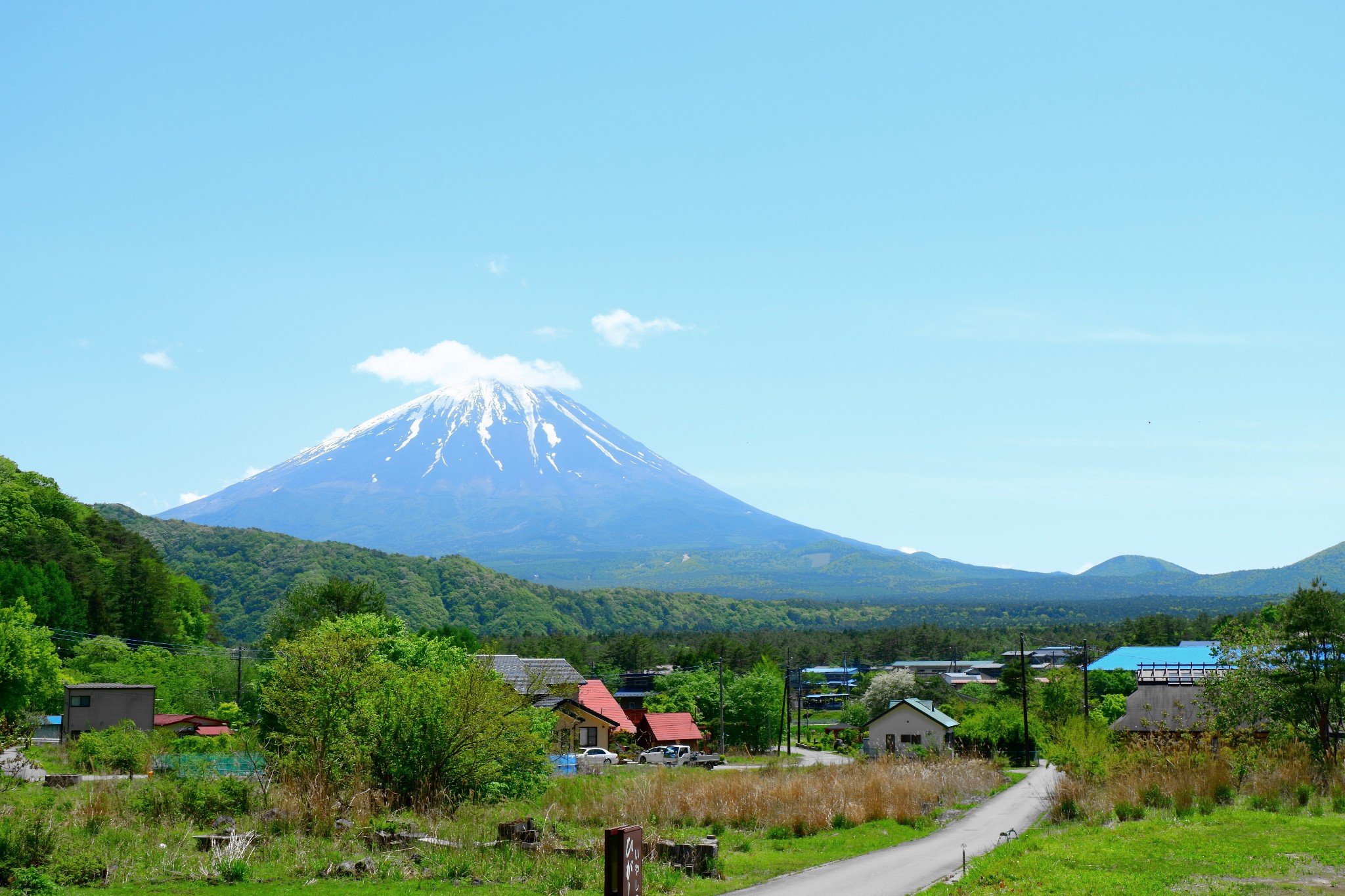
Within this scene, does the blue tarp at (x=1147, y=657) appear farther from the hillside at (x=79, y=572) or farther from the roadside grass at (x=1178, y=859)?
the hillside at (x=79, y=572)

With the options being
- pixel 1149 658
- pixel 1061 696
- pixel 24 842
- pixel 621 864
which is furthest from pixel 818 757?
pixel 621 864

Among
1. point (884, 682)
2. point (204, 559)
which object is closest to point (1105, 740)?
point (884, 682)

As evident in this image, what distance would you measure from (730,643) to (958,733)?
4793 centimetres

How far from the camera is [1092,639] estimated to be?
129 metres

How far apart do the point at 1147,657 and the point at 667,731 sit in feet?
161

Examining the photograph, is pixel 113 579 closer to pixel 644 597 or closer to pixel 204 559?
pixel 204 559

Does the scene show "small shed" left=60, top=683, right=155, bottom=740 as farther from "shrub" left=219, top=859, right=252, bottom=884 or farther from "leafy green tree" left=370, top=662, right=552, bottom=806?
"shrub" left=219, top=859, right=252, bottom=884

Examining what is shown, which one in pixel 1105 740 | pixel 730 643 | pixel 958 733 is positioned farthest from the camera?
pixel 730 643

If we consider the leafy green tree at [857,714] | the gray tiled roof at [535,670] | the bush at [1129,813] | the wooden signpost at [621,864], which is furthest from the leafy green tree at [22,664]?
the leafy green tree at [857,714]

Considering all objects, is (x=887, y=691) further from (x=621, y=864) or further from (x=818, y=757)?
(x=621, y=864)

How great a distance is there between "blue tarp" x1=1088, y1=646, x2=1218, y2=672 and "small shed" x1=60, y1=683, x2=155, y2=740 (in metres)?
63.3

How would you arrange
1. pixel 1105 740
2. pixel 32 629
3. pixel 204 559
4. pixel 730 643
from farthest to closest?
pixel 204 559
pixel 730 643
pixel 32 629
pixel 1105 740

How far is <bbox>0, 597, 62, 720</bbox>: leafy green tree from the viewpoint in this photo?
37.1 meters

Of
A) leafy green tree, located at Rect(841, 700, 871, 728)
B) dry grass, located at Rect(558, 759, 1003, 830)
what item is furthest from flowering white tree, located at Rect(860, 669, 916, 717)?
dry grass, located at Rect(558, 759, 1003, 830)
